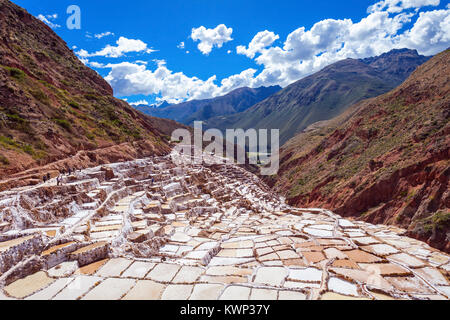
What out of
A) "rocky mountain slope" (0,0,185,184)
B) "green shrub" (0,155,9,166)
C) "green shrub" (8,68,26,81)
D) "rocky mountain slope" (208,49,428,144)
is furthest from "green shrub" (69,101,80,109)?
"rocky mountain slope" (208,49,428,144)

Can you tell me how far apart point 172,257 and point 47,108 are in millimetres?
14111

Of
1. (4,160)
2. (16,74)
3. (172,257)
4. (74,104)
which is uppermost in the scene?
(16,74)

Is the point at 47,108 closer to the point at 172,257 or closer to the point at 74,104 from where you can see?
the point at 74,104

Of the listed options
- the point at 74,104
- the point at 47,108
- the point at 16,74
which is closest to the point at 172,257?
the point at 47,108

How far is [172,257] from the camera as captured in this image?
640 centimetres

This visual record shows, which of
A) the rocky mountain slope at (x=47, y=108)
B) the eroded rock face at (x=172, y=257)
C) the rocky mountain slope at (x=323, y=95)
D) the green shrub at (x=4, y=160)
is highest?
the rocky mountain slope at (x=323, y=95)

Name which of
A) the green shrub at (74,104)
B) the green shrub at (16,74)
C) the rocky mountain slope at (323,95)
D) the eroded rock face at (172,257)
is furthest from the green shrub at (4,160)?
the rocky mountain slope at (323,95)

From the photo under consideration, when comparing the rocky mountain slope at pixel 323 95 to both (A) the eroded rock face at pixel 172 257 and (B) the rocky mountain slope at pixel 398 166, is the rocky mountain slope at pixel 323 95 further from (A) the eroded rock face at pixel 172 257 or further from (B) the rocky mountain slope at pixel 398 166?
(A) the eroded rock face at pixel 172 257

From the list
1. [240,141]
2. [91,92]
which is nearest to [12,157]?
[91,92]

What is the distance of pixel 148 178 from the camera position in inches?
577

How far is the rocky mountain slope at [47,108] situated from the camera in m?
11.4

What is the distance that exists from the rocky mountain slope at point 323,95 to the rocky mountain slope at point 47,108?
343ft

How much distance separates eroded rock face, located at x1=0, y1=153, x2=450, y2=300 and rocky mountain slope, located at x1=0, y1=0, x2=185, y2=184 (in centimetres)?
328
